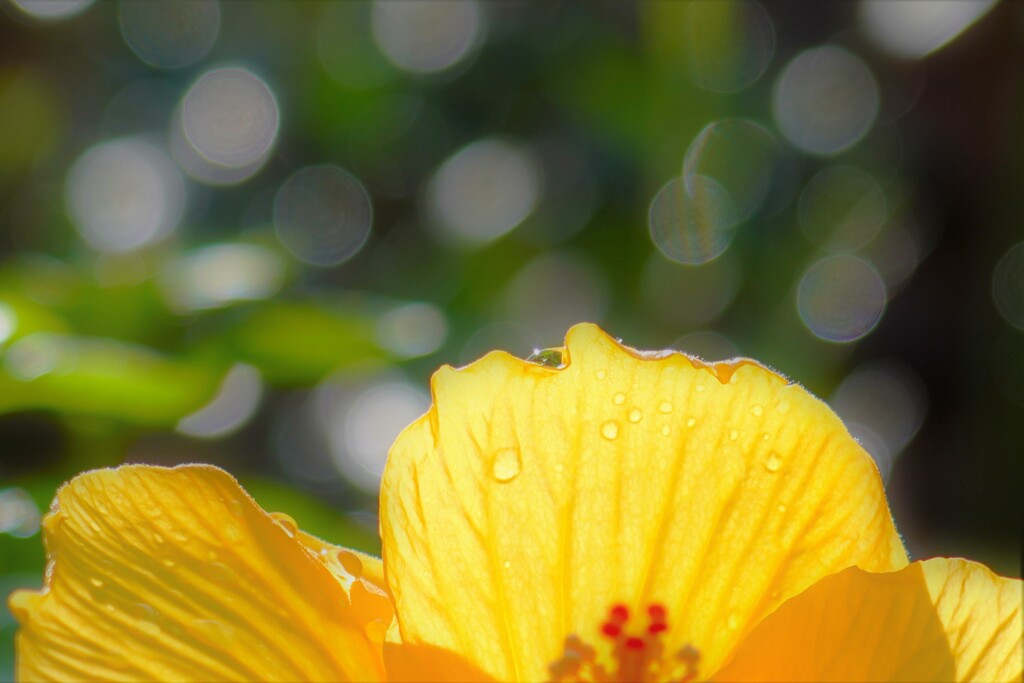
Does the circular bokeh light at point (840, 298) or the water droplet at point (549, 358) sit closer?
the water droplet at point (549, 358)

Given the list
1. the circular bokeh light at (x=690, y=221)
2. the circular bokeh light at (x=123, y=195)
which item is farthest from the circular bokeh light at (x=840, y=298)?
the circular bokeh light at (x=123, y=195)

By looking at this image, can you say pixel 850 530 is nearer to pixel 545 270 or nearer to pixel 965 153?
pixel 545 270

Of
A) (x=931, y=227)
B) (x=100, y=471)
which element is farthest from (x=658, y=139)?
(x=100, y=471)

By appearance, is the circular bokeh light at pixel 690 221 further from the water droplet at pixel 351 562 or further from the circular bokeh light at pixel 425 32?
the water droplet at pixel 351 562

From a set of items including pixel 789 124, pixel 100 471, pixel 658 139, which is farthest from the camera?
pixel 789 124

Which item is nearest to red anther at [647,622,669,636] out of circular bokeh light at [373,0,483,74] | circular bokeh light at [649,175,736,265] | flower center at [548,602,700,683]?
flower center at [548,602,700,683]

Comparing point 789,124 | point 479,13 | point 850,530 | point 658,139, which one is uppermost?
point 479,13
